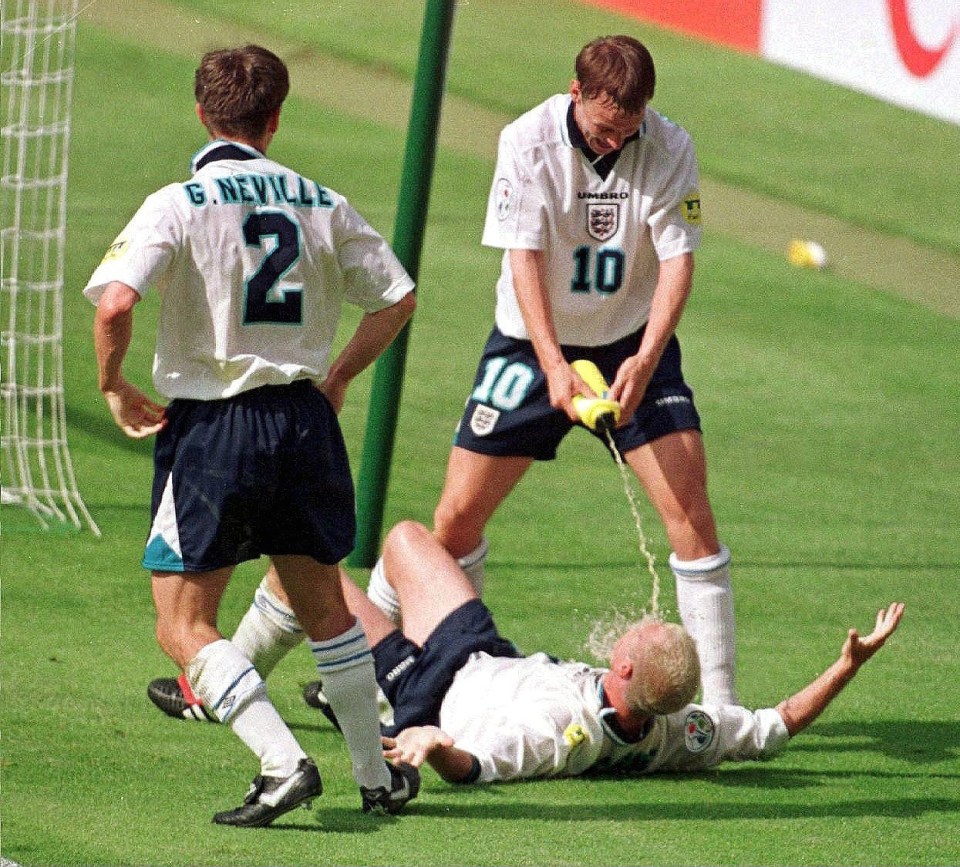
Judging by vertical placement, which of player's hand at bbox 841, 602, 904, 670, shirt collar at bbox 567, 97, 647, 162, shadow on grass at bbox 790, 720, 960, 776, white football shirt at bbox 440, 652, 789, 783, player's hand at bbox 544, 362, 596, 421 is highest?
shirt collar at bbox 567, 97, 647, 162

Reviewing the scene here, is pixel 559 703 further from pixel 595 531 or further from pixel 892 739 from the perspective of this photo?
pixel 595 531

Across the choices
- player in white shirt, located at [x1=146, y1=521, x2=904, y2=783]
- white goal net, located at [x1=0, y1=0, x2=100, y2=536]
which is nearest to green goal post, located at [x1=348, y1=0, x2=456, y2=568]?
white goal net, located at [x1=0, y1=0, x2=100, y2=536]

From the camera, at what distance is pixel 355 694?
4.63 metres

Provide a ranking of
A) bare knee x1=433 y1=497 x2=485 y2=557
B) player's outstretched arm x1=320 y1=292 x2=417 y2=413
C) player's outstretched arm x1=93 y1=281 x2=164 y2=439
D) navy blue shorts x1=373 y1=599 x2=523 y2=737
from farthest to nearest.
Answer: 1. bare knee x1=433 y1=497 x2=485 y2=557
2. navy blue shorts x1=373 y1=599 x2=523 y2=737
3. player's outstretched arm x1=320 y1=292 x2=417 y2=413
4. player's outstretched arm x1=93 y1=281 x2=164 y2=439

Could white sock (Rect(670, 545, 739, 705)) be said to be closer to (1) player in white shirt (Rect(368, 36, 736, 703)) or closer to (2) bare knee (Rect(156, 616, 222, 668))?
(1) player in white shirt (Rect(368, 36, 736, 703))

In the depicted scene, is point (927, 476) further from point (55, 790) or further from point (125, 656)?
point (55, 790)

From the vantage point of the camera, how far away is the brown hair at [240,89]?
4.50m

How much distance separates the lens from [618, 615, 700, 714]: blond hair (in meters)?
4.75

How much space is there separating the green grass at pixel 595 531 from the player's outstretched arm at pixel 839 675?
19 cm

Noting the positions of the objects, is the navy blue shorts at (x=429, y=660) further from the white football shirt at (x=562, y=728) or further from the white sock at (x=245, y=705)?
the white sock at (x=245, y=705)

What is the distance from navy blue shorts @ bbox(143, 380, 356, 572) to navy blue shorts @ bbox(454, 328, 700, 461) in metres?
1.12

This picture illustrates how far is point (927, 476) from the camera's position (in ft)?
29.2

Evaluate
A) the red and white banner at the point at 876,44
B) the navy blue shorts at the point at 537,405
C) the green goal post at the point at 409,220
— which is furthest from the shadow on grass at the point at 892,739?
the red and white banner at the point at 876,44

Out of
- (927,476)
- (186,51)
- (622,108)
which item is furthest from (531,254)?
(186,51)
